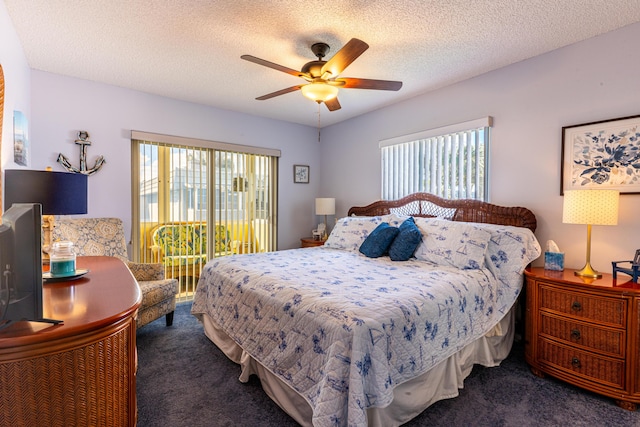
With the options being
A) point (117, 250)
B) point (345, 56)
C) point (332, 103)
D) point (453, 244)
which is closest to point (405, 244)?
point (453, 244)

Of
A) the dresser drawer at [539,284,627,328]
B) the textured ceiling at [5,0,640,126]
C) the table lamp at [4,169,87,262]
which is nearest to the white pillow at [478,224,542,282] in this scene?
the dresser drawer at [539,284,627,328]

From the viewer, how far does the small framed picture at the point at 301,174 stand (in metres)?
4.92

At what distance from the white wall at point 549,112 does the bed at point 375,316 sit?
0.24 m

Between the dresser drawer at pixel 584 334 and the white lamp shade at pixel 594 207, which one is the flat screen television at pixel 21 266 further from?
the white lamp shade at pixel 594 207

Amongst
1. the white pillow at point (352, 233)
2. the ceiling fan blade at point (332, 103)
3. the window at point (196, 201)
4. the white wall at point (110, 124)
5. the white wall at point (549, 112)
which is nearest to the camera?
the white wall at point (549, 112)

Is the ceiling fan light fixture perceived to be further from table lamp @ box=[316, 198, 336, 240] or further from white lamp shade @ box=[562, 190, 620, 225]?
table lamp @ box=[316, 198, 336, 240]

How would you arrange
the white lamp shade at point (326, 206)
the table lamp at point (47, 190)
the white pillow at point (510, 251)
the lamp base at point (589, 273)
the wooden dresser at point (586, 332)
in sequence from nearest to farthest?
the table lamp at point (47, 190), the wooden dresser at point (586, 332), the lamp base at point (589, 273), the white pillow at point (510, 251), the white lamp shade at point (326, 206)

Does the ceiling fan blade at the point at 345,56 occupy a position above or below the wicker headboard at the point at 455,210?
above

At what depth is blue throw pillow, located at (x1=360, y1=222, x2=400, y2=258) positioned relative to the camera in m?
2.91

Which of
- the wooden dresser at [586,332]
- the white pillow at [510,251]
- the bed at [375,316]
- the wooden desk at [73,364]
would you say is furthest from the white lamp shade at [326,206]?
the wooden desk at [73,364]

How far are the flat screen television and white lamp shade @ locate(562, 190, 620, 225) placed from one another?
9.58 ft

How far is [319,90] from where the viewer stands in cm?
237

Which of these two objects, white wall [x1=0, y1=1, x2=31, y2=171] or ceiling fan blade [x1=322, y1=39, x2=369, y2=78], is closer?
ceiling fan blade [x1=322, y1=39, x2=369, y2=78]

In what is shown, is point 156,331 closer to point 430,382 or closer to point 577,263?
point 430,382
